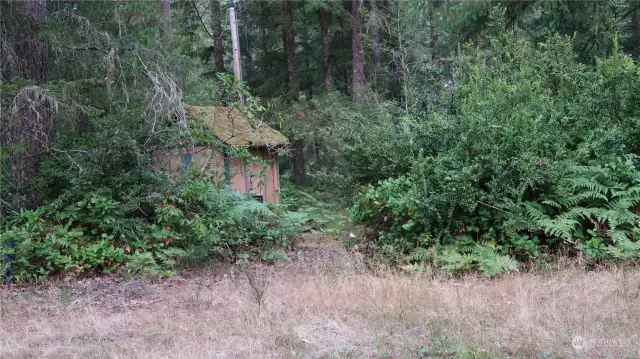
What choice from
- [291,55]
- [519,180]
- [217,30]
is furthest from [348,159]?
[217,30]

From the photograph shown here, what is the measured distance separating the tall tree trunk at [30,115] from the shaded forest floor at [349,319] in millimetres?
2718

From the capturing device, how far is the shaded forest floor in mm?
4633

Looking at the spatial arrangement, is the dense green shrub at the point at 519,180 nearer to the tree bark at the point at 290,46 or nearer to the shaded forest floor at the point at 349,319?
the shaded forest floor at the point at 349,319

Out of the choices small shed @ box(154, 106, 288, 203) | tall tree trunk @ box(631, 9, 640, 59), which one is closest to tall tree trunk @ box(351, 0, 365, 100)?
small shed @ box(154, 106, 288, 203)

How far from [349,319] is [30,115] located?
6954mm

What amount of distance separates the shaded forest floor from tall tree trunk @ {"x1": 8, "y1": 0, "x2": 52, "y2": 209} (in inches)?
107

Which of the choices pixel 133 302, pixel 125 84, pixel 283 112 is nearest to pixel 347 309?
pixel 133 302

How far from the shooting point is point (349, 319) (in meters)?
5.55

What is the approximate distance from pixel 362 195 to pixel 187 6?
1679 cm

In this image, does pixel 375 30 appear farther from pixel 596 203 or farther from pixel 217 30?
pixel 596 203

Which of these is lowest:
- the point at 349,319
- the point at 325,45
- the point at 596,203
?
the point at 349,319

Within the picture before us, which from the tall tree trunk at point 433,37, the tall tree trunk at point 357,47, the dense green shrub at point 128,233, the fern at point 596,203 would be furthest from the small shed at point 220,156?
the tall tree trunk at point 433,37

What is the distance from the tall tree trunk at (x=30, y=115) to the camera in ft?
31.3

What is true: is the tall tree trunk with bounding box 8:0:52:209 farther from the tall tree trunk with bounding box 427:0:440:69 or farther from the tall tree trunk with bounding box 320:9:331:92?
the tall tree trunk with bounding box 427:0:440:69
